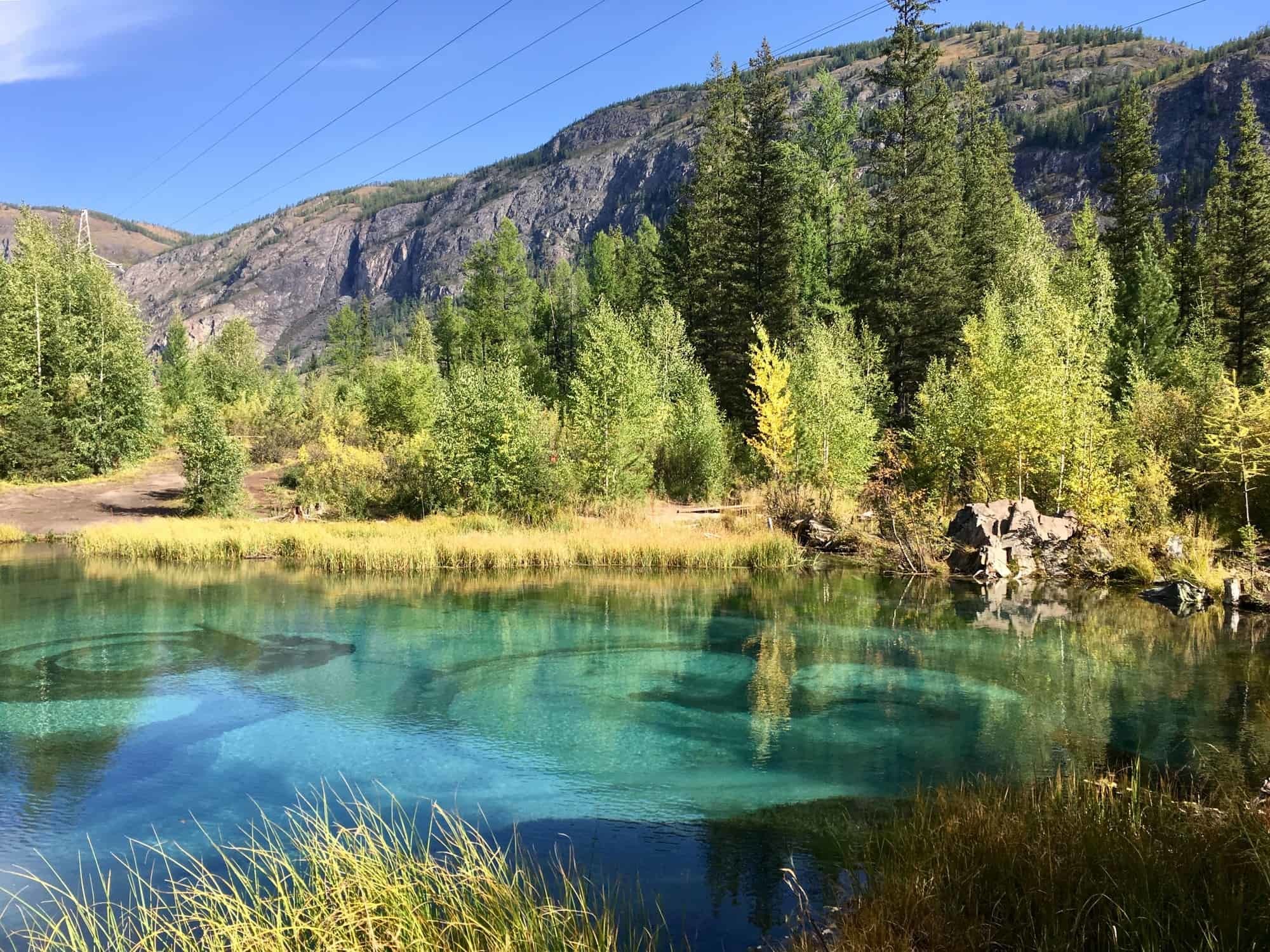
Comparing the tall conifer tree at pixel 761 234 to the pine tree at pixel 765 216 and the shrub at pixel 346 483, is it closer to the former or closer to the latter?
the pine tree at pixel 765 216

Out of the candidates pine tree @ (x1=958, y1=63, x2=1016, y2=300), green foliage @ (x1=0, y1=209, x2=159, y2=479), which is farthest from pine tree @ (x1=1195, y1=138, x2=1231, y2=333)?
green foliage @ (x1=0, y1=209, x2=159, y2=479)

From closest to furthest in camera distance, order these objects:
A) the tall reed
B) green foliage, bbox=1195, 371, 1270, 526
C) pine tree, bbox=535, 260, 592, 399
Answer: the tall reed, green foliage, bbox=1195, 371, 1270, 526, pine tree, bbox=535, 260, 592, 399

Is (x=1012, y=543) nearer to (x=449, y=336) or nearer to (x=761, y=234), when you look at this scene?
(x=761, y=234)

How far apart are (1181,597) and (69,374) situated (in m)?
41.3

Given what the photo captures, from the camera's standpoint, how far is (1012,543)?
2248 centimetres

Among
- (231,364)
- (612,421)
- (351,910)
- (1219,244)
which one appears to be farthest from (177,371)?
(351,910)

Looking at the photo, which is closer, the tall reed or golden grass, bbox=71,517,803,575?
the tall reed

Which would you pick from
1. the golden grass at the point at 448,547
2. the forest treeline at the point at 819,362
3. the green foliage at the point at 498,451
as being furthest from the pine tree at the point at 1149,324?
the green foliage at the point at 498,451

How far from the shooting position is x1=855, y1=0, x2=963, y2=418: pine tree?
120 ft

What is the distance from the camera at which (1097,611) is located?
18000 millimetres

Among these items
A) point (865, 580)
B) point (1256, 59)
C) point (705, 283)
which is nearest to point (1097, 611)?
point (865, 580)

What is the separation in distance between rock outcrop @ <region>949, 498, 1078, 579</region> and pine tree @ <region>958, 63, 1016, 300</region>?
1848 cm

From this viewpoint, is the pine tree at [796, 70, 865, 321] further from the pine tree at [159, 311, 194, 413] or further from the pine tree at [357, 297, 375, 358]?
the pine tree at [357, 297, 375, 358]

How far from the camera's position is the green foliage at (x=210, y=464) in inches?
1153
